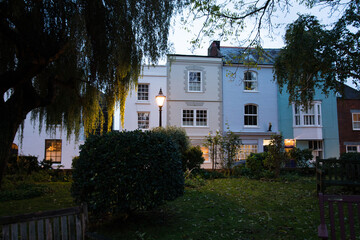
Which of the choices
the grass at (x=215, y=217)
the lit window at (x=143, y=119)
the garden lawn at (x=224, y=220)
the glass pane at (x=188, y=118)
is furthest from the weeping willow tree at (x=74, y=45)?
the glass pane at (x=188, y=118)

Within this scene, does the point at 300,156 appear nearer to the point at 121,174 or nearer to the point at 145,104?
the point at 145,104

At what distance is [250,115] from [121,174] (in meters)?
19.9

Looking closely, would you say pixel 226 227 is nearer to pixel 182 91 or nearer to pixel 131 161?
pixel 131 161

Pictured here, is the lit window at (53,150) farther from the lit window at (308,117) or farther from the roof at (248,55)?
the lit window at (308,117)

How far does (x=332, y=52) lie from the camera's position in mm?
9180

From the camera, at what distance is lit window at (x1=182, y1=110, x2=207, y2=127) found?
22.6m

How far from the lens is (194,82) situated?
75.8ft

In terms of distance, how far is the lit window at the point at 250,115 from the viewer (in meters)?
23.5

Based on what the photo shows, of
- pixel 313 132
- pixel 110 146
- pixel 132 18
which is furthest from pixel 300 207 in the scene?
pixel 313 132

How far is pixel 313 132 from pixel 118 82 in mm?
19382

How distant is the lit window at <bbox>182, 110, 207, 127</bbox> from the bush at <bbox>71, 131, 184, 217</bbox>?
56.9 ft

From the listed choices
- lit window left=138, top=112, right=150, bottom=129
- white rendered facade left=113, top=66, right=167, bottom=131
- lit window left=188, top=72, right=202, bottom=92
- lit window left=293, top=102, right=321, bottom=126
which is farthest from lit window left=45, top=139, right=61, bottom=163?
lit window left=293, top=102, right=321, bottom=126

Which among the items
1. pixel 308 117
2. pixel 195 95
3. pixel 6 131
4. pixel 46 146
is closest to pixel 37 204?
pixel 6 131

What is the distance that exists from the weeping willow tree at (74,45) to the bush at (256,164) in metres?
8.64
